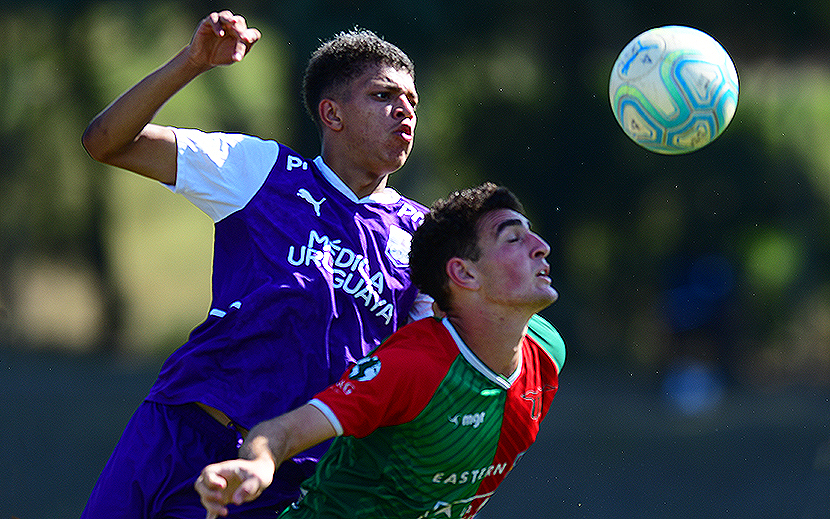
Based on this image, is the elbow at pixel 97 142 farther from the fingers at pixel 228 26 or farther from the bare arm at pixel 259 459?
the bare arm at pixel 259 459

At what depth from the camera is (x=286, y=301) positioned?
303cm

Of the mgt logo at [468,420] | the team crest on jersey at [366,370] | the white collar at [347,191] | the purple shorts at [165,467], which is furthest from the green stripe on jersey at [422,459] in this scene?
the white collar at [347,191]

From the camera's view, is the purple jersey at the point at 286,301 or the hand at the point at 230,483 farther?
the purple jersey at the point at 286,301

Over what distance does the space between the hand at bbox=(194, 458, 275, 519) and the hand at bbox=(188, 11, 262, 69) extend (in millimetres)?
1209

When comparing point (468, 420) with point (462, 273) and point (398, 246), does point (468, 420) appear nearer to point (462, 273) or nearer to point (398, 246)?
point (462, 273)

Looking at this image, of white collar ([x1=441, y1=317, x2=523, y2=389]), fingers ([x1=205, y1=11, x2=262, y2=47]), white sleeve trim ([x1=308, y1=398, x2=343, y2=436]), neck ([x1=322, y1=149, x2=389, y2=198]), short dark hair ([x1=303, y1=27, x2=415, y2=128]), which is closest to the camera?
white sleeve trim ([x1=308, y1=398, x2=343, y2=436])

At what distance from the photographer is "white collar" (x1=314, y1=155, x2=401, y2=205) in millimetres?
3312

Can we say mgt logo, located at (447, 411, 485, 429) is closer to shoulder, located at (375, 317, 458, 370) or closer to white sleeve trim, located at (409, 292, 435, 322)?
shoulder, located at (375, 317, 458, 370)

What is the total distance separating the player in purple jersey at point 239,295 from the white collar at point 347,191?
6 centimetres

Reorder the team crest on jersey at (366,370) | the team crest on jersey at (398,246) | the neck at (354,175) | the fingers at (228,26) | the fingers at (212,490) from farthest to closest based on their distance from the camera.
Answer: the neck at (354,175)
the team crest on jersey at (398,246)
the fingers at (228,26)
the team crest on jersey at (366,370)
the fingers at (212,490)

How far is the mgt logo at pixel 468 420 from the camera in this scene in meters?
2.89

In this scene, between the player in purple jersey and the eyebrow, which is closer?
the player in purple jersey

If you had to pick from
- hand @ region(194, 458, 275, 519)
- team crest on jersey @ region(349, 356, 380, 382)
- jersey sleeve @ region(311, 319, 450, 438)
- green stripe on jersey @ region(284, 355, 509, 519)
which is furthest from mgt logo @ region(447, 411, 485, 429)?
hand @ region(194, 458, 275, 519)

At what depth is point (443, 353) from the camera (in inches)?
115
